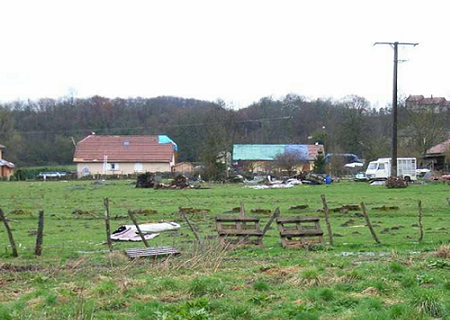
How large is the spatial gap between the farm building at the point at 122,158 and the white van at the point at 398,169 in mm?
41368

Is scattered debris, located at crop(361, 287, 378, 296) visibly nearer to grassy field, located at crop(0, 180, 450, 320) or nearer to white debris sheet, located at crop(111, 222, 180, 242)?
grassy field, located at crop(0, 180, 450, 320)

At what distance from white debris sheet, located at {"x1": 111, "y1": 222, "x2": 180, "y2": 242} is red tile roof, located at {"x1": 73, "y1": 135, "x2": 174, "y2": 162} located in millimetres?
Answer: 69922

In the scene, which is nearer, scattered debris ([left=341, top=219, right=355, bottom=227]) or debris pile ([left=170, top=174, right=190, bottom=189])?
scattered debris ([left=341, top=219, right=355, bottom=227])

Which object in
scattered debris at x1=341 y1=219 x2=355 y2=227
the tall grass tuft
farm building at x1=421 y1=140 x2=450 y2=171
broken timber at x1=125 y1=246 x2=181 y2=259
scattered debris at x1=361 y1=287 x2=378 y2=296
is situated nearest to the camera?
the tall grass tuft

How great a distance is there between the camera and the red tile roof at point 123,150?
90125 millimetres

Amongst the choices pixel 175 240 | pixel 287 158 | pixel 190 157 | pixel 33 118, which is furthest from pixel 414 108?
pixel 33 118

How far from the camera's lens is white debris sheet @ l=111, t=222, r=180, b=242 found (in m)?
17.9

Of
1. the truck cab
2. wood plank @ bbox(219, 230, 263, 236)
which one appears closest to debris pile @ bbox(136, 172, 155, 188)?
the truck cab

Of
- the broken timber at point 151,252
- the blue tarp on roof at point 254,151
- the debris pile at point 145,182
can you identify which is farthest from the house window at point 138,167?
the broken timber at point 151,252

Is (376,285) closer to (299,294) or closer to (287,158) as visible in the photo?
(299,294)

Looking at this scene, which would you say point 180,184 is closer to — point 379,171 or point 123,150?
point 379,171

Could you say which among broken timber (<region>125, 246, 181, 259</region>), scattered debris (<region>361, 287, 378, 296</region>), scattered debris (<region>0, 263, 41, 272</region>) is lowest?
scattered debris (<region>0, 263, 41, 272</region>)

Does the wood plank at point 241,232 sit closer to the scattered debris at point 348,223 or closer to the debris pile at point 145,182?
the scattered debris at point 348,223

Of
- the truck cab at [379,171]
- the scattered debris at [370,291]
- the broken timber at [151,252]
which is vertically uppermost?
the truck cab at [379,171]
